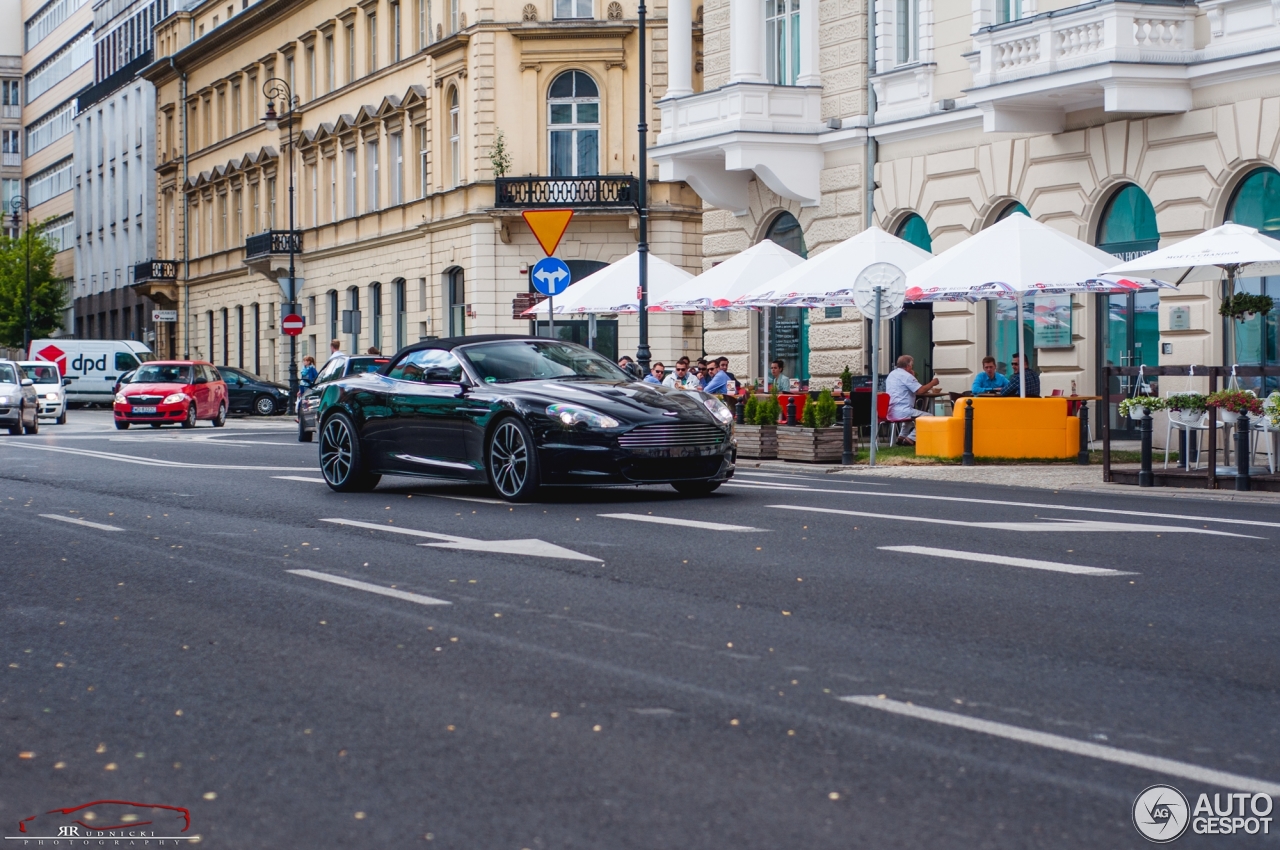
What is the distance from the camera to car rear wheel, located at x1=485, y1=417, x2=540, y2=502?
50.3 feet

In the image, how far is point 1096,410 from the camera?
26.9 meters

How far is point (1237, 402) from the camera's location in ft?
57.4

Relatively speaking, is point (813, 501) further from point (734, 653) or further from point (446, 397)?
point (734, 653)

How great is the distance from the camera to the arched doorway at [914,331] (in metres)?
31.0

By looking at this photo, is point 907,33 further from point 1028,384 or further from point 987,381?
point 1028,384

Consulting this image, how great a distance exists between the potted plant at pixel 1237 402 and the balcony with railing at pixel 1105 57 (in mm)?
7519

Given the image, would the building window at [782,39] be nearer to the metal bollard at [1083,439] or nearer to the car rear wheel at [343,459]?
the metal bollard at [1083,439]

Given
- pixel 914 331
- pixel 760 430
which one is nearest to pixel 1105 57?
pixel 760 430

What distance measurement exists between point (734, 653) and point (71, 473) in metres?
14.7

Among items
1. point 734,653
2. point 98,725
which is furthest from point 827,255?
point 98,725

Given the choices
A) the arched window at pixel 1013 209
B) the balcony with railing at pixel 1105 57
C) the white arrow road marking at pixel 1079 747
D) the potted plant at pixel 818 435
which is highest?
the balcony with railing at pixel 1105 57

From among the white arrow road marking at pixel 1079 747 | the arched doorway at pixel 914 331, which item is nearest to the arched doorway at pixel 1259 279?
the arched doorway at pixel 914 331

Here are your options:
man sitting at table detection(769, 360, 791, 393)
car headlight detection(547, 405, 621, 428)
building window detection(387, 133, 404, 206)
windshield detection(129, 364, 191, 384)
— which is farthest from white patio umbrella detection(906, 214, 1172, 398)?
building window detection(387, 133, 404, 206)

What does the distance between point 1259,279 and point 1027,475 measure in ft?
18.3
